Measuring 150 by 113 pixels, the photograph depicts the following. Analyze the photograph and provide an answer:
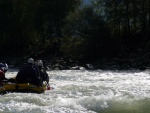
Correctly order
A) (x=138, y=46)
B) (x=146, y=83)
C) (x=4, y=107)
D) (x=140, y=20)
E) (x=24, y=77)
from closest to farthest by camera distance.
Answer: (x=4, y=107) → (x=24, y=77) → (x=146, y=83) → (x=138, y=46) → (x=140, y=20)

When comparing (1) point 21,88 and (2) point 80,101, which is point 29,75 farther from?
(2) point 80,101

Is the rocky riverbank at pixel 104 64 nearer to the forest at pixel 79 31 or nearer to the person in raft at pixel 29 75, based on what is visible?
the forest at pixel 79 31

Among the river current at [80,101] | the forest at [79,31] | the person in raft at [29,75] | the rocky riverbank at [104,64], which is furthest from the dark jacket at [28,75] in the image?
the forest at [79,31]

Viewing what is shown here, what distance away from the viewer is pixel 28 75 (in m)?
16.3

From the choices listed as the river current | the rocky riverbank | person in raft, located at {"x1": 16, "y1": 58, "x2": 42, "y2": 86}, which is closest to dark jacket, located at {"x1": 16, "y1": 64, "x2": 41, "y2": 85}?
person in raft, located at {"x1": 16, "y1": 58, "x2": 42, "y2": 86}

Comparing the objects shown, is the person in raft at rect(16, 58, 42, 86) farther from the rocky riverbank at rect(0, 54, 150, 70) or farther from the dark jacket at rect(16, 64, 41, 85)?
the rocky riverbank at rect(0, 54, 150, 70)

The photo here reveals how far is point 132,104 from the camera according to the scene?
13.2m

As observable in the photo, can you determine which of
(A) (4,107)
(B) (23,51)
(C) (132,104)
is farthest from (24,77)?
(B) (23,51)

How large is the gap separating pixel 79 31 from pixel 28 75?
771 inches

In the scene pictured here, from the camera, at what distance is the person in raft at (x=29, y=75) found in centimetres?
1617

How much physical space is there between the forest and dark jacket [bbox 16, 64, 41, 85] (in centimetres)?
1416

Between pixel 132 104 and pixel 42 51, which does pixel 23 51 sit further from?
pixel 132 104

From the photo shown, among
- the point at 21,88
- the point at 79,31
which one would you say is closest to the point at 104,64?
the point at 79,31

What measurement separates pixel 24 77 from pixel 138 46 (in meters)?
20.3
